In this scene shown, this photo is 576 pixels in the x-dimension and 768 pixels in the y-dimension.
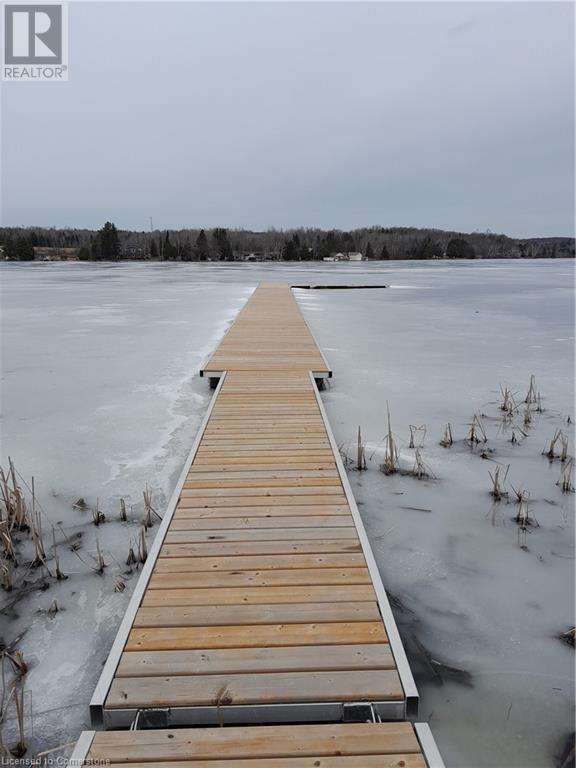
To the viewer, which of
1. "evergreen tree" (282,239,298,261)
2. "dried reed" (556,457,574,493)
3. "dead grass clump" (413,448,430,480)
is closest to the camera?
"dried reed" (556,457,574,493)

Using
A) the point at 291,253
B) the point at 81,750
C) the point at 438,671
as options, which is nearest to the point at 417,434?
the point at 438,671

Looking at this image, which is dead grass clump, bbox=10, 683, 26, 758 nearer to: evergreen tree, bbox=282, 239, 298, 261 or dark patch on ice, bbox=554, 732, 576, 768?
dark patch on ice, bbox=554, 732, 576, 768

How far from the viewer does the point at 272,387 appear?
4781 millimetres

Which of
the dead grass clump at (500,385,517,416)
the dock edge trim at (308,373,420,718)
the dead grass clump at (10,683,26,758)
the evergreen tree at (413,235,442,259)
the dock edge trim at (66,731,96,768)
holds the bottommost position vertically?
the dead grass clump at (10,683,26,758)

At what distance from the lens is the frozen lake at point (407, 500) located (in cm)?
182

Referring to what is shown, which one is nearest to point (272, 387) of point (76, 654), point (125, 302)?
point (76, 654)

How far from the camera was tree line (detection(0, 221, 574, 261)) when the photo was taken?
4666cm

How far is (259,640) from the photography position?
1.77m

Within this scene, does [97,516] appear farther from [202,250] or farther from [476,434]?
[202,250]

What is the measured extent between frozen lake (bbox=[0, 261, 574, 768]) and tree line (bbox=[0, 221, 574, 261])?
138 ft

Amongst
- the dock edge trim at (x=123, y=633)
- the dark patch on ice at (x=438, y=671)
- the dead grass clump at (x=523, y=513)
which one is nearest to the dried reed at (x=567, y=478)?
the dead grass clump at (x=523, y=513)

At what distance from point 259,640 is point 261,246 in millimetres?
64518

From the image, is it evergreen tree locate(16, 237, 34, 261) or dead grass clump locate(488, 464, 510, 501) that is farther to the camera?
evergreen tree locate(16, 237, 34, 261)

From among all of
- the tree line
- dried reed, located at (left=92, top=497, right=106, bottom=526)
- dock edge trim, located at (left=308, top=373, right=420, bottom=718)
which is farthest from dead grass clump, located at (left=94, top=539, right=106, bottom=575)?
the tree line
